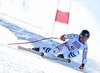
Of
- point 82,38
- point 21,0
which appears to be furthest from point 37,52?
point 21,0

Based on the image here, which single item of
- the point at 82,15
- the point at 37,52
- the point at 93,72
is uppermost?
the point at 82,15

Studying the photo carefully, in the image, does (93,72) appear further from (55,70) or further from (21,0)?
(21,0)

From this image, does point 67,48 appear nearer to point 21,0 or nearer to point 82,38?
point 82,38

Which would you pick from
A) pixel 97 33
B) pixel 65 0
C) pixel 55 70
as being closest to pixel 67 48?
pixel 55 70

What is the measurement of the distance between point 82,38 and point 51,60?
3.83 ft

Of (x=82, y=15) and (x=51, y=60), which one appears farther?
(x=82, y=15)

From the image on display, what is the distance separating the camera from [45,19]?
29.4 metres

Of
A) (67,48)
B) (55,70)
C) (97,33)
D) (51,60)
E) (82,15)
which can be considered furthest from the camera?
(82,15)

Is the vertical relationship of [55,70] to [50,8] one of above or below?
below

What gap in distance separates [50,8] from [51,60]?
26571mm

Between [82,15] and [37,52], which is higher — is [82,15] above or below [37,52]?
above

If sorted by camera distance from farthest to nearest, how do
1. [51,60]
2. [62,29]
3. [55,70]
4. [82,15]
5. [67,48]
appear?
1. [82,15]
2. [62,29]
3. [67,48]
4. [51,60]
5. [55,70]

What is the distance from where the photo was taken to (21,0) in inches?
1523

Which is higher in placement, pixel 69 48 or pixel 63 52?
pixel 69 48
